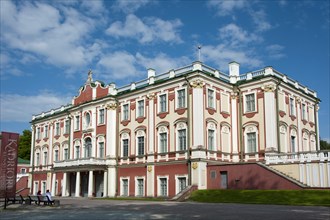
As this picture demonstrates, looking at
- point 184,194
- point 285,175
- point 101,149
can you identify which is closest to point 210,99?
point 184,194

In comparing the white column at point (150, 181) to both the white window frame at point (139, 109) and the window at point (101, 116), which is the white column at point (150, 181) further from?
the window at point (101, 116)

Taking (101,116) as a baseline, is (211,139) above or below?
below

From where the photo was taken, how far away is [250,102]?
35.9m

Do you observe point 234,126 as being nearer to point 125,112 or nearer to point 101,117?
point 125,112

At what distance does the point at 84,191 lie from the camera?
4416cm

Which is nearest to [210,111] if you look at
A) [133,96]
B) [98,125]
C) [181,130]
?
[181,130]

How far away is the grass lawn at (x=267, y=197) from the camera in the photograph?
2345cm

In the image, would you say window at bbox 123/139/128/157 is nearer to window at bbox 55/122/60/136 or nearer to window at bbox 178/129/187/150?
window at bbox 178/129/187/150

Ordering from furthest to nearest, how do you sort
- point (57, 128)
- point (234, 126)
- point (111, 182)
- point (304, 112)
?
point (57, 128) < point (304, 112) < point (111, 182) < point (234, 126)

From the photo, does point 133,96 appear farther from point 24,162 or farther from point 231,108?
point 24,162

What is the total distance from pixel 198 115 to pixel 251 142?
560 centimetres

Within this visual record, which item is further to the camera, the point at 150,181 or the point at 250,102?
the point at 150,181

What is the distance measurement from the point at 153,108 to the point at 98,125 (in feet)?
27.7

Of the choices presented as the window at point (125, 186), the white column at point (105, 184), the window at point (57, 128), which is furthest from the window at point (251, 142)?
the window at point (57, 128)
